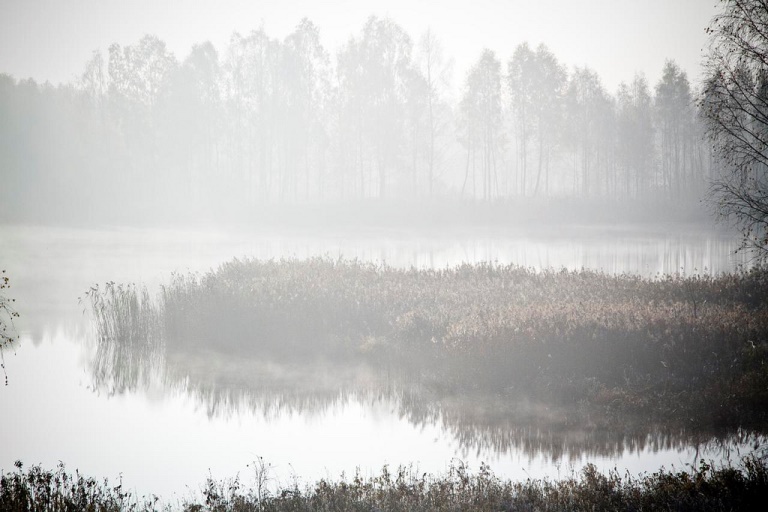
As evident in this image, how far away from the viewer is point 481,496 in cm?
798

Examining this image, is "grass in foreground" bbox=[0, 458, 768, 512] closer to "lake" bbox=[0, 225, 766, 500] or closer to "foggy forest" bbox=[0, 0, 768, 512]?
"foggy forest" bbox=[0, 0, 768, 512]

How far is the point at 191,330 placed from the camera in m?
18.8

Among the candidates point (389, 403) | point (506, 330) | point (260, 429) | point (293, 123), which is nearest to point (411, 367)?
point (389, 403)

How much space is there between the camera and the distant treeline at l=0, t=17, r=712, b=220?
5553cm

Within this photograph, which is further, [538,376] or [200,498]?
[538,376]

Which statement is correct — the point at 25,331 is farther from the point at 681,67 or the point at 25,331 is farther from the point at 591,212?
the point at 681,67

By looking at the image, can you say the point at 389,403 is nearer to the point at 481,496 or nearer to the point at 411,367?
the point at 411,367

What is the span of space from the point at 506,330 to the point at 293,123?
1824 inches

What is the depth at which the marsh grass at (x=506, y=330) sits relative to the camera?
12164 mm

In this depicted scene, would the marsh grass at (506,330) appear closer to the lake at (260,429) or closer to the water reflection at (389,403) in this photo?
the water reflection at (389,403)

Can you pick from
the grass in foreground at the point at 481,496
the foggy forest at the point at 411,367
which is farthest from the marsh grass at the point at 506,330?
the grass in foreground at the point at 481,496

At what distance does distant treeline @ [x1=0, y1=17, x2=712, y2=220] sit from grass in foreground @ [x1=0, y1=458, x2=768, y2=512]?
44.4m

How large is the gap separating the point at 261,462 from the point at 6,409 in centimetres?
683

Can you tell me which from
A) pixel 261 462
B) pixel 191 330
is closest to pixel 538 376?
pixel 261 462
